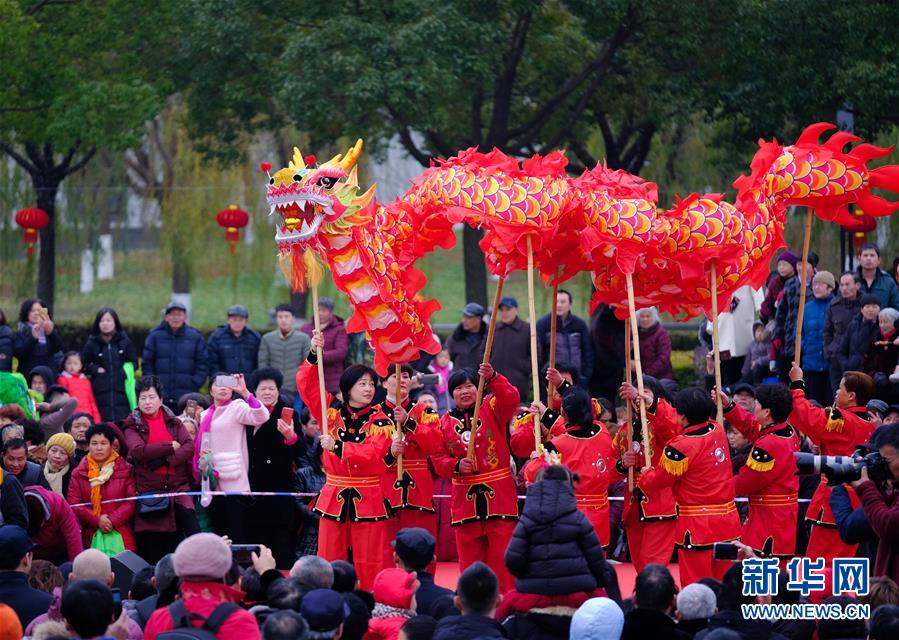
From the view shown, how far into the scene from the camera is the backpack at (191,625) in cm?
622

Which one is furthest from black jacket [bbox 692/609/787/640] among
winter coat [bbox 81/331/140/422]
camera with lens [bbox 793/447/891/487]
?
winter coat [bbox 81/331/140/422]

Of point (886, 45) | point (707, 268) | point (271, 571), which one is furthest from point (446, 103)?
point (271, 571)

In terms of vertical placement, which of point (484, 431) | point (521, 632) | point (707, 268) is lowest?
point (521, 632)

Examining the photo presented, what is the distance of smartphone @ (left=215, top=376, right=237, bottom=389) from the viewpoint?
34.6ft

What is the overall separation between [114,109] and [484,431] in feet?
31.5

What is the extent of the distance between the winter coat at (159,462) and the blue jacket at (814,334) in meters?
5.34

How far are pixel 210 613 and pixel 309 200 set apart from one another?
10.2 ft

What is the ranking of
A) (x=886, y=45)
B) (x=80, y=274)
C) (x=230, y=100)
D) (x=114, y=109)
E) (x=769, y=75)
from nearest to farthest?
1. (x=886, y=45)
2. (x=769, y=75)
3. (x=114, y=109)
4. (x=230, y=100)
5. (x=80, y=274)

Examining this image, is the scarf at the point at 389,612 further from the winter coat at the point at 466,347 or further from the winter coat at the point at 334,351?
the winter coat at the point at 466,347

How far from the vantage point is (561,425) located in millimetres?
9430

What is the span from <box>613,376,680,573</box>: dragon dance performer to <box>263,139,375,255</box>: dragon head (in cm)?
200

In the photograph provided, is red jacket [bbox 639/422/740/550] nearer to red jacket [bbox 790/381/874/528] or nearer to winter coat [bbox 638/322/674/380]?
red jacket [bbox 790/381/874/528]

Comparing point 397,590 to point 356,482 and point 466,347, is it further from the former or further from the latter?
point 466,347

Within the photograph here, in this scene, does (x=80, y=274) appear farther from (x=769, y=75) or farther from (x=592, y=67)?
(x=769, y=75)
